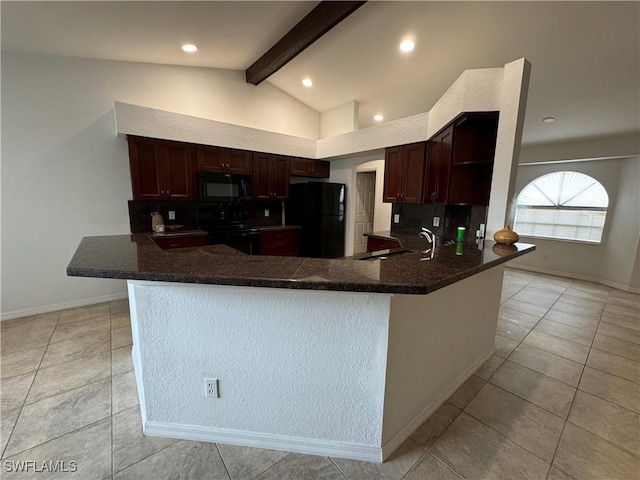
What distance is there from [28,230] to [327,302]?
377cm

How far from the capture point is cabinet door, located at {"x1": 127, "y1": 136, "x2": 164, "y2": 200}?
10.4 feet

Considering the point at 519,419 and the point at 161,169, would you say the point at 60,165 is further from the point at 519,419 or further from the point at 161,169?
the point at 519,419

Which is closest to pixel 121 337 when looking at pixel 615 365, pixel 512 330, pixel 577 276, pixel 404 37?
pixel 512 330

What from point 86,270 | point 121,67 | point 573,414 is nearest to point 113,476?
point 86,270

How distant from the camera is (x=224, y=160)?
150 inches

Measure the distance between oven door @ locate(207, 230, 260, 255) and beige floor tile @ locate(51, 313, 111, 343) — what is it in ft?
4.71

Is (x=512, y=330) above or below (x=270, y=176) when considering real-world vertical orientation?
below

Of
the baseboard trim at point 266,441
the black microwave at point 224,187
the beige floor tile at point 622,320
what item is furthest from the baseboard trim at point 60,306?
the beige floor tile at point 622,320

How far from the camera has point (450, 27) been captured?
262 cm

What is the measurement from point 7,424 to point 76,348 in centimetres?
88

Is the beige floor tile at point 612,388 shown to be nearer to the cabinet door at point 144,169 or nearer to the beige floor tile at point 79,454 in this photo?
the beige floor tile at point 79,454

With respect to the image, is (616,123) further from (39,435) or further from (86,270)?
(39,435)

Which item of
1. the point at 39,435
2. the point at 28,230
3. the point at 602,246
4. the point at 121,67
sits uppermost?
the point at 121,67

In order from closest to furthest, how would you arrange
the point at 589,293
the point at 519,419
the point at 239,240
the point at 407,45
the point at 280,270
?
the point at 280,270
the point at 519,419
the point at 407,45
the point at 239,240
the point at 589,293
